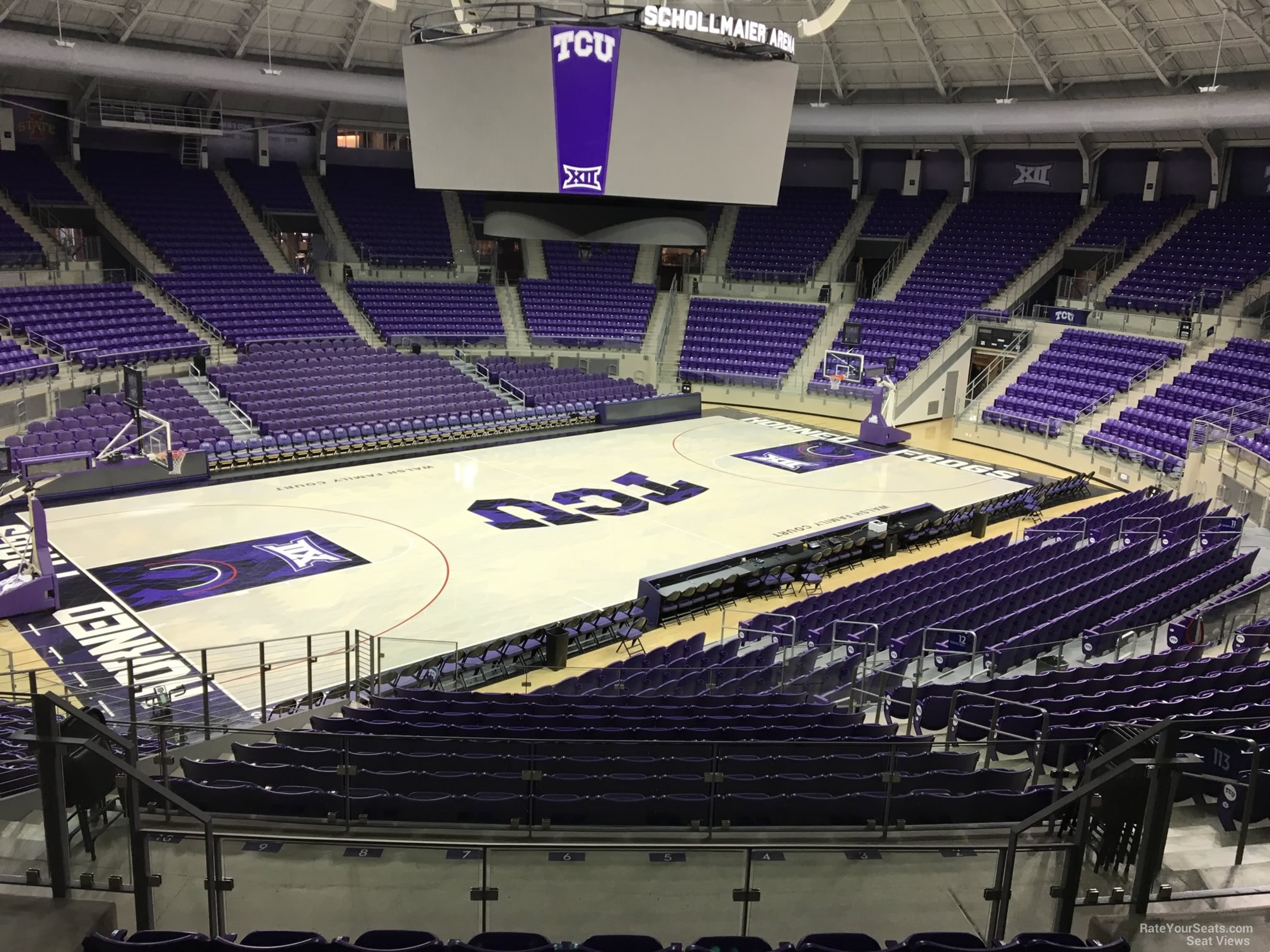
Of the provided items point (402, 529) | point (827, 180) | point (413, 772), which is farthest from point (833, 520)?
point (827, 180)

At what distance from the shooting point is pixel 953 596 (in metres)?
14.6

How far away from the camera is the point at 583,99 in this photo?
16.5m

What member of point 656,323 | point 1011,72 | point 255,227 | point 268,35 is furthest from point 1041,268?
point 255,227

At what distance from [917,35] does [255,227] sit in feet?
80.3

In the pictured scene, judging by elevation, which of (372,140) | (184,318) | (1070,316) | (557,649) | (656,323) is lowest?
(557,649)

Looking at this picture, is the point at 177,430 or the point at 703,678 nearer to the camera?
the point at 703,678

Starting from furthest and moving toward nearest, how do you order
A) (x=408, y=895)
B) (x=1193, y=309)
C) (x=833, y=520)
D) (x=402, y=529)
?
(x=1193, y=309), (x=833, y=520), (x=402, y=529), (x=408, y=895)

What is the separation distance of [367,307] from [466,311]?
3.65 metres

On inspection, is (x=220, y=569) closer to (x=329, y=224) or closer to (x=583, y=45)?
(x=583, y=45)

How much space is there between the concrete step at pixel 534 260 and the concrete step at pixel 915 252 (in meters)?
13.3

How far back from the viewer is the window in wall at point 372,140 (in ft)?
138

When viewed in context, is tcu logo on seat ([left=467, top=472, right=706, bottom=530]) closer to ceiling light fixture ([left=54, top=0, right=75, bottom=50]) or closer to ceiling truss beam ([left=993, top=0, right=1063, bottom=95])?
ceiling light fixture ([left=54, top=0, right=75, bottom=50])

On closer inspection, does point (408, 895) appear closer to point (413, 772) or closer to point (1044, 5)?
point (413, 772)

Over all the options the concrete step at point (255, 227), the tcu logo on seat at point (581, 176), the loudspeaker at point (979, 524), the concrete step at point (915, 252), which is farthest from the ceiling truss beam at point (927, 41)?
the concrete step at point (255, 227)
